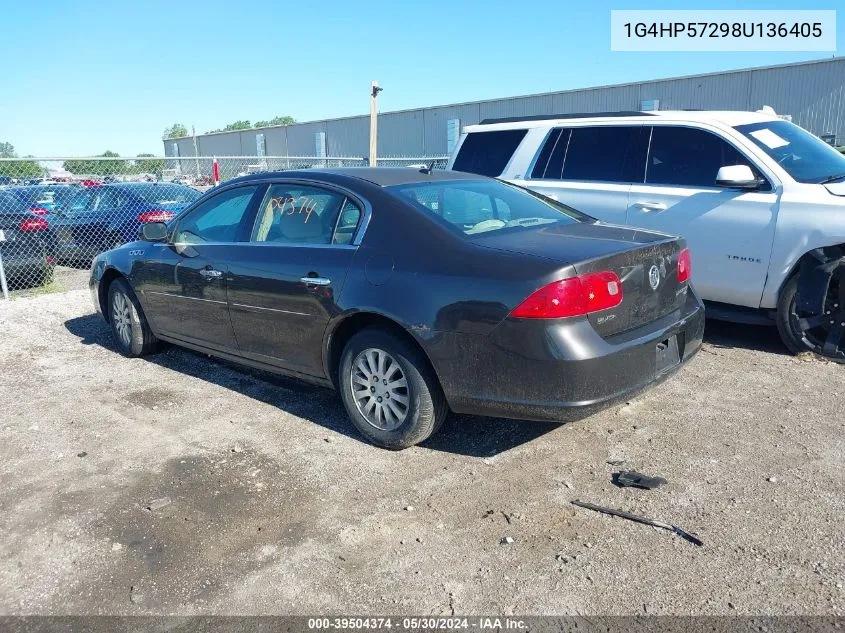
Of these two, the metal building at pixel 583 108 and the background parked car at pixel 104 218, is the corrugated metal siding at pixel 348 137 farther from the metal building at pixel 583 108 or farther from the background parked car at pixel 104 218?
the background parked car at pixel 104 218

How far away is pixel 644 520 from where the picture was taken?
315 cm

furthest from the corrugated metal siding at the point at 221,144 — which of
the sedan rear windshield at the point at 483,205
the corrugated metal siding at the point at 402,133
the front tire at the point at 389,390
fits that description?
the front tire at the point at 389,390

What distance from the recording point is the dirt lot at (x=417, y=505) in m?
2.73

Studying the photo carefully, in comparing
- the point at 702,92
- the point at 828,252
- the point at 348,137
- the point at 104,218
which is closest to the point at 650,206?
the point at 828,252

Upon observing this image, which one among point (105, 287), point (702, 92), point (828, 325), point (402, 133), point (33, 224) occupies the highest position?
point (702, 92)

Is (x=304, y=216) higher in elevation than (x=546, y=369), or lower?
higher

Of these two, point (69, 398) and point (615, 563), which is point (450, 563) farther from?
point (69, 398)

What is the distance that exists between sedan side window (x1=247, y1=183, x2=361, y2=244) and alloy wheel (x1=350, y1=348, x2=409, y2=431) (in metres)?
0.72

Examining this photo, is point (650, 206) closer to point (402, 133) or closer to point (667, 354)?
point (667, 354)

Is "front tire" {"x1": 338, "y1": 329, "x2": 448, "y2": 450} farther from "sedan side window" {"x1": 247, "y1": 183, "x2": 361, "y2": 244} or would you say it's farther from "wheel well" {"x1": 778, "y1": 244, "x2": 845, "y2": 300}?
"wheel well" {"x1": 778, "y1": 244, "x2": 845, "y2": 300}

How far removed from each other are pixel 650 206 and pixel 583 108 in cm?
2314

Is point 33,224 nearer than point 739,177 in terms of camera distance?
No

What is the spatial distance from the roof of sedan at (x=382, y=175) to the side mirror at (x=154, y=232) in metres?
0.97

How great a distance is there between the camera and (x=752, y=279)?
5438mm
